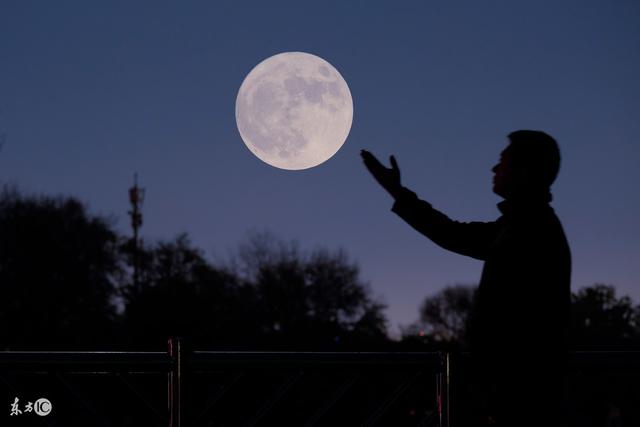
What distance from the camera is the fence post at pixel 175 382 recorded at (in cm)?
524

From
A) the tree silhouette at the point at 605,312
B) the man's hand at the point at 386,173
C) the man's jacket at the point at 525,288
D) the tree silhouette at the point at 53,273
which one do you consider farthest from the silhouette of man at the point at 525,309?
the tree silhouette at the point at 605,312

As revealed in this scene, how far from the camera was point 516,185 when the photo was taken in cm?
364

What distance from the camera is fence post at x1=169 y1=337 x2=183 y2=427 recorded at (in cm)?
524

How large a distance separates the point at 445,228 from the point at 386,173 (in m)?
0.44

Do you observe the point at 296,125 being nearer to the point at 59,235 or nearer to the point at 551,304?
the point at 551,304

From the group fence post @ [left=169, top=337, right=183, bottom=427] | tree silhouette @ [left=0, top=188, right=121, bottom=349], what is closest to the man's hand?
fence post @ [left=169, top=337, right=183, bottom=427]

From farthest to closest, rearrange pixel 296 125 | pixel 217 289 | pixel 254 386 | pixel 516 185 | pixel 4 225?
pixel 217 289
pixel 4 225
pixel 254 386
pixel 296 125
pixel 516 185

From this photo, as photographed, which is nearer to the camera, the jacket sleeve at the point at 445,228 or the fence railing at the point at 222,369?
the jacket sleeve at the point at 445,228

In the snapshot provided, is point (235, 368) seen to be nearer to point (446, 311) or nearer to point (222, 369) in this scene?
point (222, 369)

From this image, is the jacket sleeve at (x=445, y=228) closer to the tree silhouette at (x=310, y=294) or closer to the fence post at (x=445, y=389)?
the fence post at (x=445, y=389)

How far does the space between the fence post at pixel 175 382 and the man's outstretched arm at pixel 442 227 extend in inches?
74.8

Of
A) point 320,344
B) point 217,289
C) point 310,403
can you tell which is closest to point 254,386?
point 310,403

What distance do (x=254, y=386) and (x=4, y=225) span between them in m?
24.4

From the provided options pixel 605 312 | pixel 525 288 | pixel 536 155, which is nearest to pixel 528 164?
pixel 536 155
